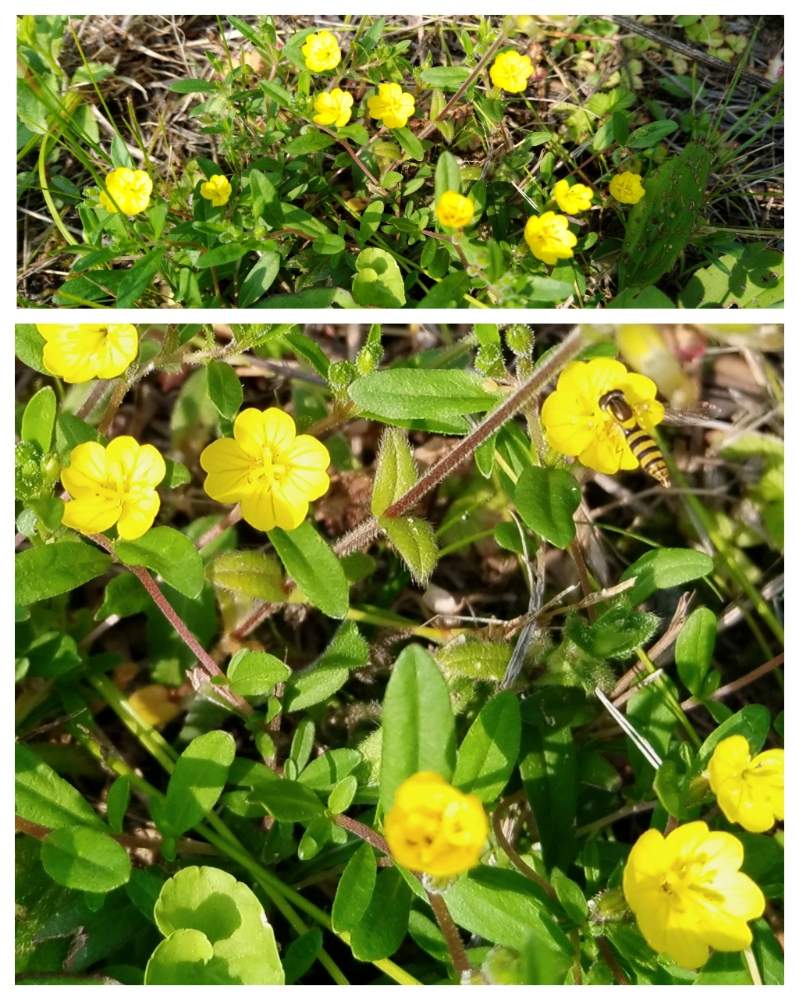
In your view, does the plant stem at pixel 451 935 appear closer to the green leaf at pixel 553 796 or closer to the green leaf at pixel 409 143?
the green leaf at pixel 553 796

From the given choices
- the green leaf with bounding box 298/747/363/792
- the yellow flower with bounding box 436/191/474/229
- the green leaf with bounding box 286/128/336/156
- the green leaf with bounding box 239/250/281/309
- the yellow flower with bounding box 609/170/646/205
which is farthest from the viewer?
the yellow flower with bounding box 609/170/646/205

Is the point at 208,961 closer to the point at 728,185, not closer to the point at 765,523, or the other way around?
the point at 765,523

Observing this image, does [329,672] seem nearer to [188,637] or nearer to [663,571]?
[188,637]

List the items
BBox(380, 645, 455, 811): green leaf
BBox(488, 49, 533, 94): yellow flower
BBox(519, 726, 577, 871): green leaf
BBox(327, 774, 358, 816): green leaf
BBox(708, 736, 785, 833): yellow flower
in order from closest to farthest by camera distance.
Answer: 1. BBox(380, 645, 455, 811): green leaf
2. BBox(708, 736, 785, 833): yellow flower
3. BBox(327, 774, 358, 816): green leaf
4. BBox(519, 726, 577, 871): green leaf
5. BBox(488, 49, 533, 94): yellow flower

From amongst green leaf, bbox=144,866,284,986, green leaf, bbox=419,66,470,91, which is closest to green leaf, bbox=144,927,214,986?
green leaf, bbox=144,866,284,986

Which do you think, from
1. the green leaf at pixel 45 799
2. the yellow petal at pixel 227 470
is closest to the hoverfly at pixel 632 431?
the yellow petal at pixel 227 470

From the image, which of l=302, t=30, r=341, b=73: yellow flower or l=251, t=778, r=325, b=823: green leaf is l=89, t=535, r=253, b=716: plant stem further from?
l=302, t=30, r=341, b=73: yellow flower
